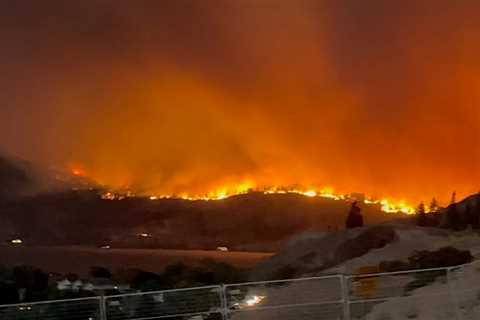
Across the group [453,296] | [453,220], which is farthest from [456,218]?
[453,296]

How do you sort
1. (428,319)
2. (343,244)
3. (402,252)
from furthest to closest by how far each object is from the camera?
(343,244) < (402,252) < (428,319)

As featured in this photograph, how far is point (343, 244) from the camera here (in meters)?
62.3

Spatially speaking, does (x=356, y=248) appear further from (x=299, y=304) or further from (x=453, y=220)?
(x=299, y=304)

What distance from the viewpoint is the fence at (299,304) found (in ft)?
79.9

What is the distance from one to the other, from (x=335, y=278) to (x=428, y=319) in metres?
2.47

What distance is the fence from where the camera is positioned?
24359 millimetres

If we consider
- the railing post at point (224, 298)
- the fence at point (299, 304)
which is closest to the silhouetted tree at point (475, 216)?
the fence at point (299, 304)

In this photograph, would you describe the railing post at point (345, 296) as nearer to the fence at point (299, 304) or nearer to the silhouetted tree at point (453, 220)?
the fence at point (299, 304)

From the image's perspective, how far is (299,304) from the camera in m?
26.1

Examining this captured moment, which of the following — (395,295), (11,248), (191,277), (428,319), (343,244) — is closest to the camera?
(428,319)

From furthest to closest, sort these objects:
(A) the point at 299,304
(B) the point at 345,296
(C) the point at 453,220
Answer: (C) the point at 453,220 → (A) the point at 299,304 → (B) the point at 345,296

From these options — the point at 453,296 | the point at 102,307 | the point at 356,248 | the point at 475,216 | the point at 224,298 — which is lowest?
the point at 453,296

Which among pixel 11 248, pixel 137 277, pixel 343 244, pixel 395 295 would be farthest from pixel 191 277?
pixel 11 248

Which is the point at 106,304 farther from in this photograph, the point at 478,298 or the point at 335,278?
the point at 478,298
